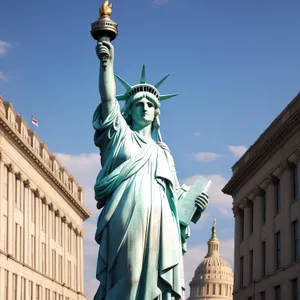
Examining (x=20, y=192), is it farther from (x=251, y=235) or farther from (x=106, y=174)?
(x=106, y=174)

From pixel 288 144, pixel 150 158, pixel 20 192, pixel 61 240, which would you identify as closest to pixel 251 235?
pixel 288 144

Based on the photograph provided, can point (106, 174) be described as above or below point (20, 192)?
below

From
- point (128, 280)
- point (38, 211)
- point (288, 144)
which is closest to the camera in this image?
point (128, 280)

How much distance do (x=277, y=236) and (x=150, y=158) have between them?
5523 centimetres

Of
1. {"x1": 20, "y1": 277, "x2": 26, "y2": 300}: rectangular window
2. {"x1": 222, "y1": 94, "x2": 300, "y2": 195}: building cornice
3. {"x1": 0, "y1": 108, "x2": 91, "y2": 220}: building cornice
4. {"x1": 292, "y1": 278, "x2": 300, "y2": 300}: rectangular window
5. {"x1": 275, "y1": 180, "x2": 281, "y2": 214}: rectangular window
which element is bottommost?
{"x1": 292, "y1": 278, "x2": 300, "y2": 300}: rectangular window

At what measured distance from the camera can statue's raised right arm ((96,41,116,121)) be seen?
37.8 ft

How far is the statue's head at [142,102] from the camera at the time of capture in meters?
12.1

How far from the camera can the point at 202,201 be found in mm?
12039

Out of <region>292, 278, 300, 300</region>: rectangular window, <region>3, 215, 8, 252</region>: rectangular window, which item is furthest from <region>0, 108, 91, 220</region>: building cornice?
<region>292, 278, 300, 300</region>: rectangular window

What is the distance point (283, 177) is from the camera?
2514 inches

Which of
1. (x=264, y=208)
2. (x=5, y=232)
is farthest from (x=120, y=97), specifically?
(x=264, y=208)

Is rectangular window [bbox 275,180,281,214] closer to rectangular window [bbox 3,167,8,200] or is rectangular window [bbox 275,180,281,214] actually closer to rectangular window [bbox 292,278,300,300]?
rectangular window [bbox 292,278,300,300]

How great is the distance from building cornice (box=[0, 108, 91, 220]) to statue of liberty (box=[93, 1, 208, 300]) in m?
53.6

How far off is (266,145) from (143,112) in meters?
56.1
